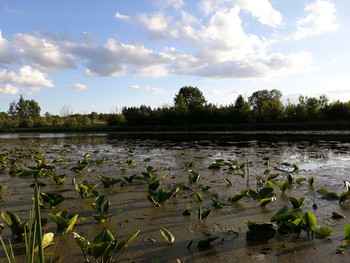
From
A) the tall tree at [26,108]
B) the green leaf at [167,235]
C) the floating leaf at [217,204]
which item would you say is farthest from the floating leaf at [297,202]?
the tall tree at [26,108]

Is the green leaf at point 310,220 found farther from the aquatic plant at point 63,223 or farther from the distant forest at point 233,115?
the distant forest at point 233,115

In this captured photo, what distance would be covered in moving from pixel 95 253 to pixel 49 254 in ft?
2.30

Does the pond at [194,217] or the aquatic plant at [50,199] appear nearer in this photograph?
the pond at [194,217]

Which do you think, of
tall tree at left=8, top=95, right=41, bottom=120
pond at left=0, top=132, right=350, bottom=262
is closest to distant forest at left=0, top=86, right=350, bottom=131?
tall tree at left=8, top=95, right=41, bottom=120

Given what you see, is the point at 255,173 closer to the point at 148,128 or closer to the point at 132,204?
the point at 132,204

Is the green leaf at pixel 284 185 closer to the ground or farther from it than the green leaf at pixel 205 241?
farther from it

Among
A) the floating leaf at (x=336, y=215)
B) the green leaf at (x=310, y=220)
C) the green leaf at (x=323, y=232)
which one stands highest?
the green leaf at (x=310, y=220)

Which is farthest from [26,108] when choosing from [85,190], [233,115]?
[85,190]

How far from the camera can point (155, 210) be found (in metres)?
4.05

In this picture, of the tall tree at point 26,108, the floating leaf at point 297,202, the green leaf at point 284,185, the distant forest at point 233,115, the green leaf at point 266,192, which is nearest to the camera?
the floating leaf at point 297,202

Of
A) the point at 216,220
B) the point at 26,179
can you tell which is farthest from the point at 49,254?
the point at 26,179

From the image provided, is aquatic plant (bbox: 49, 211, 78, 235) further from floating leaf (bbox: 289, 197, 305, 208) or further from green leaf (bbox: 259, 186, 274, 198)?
floating leaf (bbox: 289, 197, 305, 208)

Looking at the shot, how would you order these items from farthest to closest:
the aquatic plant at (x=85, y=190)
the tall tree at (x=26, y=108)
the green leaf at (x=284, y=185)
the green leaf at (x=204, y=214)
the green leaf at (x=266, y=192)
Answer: the tall tree at (x=26, y=108) → the green leaf at (x=284, y=185) → the aquatic plant at (x=85, y=190) → the green leaf at (x=266, y=192) → the green leaf at (x=204, y=214)

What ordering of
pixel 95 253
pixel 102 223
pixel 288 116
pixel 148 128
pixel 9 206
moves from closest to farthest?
1. pixel 95 253
2. pixel 102 223
3. pixel 9 206
4. pixel 288 116
5. pixel 148 128
